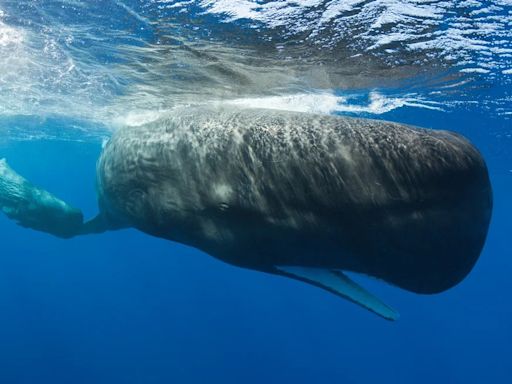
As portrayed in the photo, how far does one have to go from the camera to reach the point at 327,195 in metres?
3.30

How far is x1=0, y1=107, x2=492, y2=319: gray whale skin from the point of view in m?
2.94

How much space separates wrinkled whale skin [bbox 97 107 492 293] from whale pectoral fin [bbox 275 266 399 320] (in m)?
0.11

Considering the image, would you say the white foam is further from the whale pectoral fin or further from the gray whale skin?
the whale pectoral fin

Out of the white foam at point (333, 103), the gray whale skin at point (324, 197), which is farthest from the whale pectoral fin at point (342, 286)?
the white foam at point (333, 103)

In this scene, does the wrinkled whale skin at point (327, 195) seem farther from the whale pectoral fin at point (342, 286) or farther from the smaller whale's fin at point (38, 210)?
the smaller whale's fin at point (38, 210)

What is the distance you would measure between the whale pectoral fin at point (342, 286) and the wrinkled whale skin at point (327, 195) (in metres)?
0.11

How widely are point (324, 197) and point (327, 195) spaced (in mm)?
32

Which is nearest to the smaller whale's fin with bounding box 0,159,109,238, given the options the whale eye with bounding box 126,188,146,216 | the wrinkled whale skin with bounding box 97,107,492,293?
the whale eye with bounding box 126,188,146,216

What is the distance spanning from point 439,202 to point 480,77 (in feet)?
41.5

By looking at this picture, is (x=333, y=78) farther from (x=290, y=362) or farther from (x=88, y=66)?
(x=290, y=362)

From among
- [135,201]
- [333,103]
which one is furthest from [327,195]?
[333,103]

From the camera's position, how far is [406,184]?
9.84 feet

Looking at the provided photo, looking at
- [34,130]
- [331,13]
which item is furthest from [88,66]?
[34,130]

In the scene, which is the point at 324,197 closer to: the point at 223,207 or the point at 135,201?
the point at 223,207
